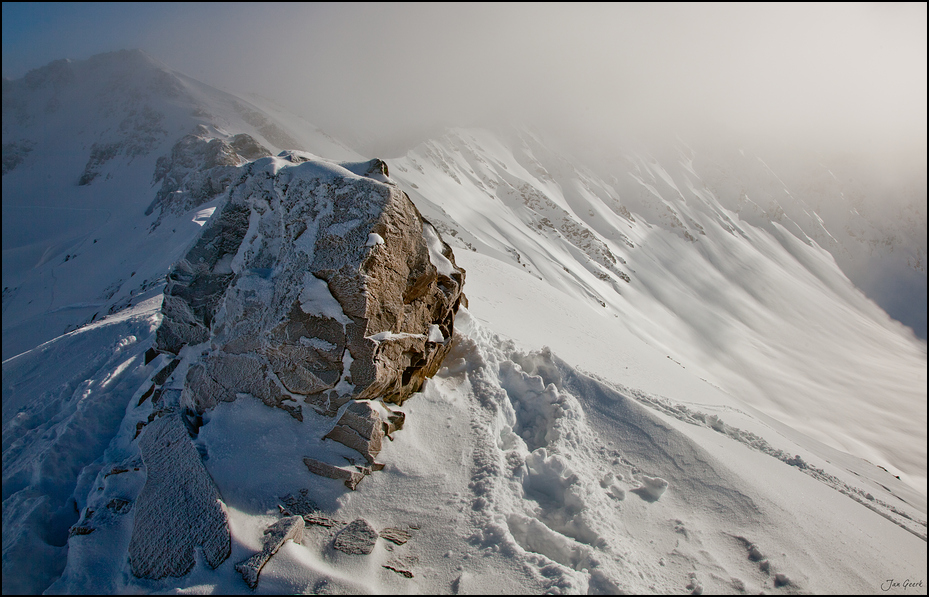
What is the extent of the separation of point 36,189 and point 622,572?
64.0 meters

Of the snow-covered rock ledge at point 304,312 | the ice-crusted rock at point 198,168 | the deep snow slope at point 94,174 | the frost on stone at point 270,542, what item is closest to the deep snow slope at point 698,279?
the snow-covered rock ledge at point 304,312

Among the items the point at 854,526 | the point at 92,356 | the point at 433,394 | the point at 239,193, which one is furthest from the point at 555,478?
the point at 92,356

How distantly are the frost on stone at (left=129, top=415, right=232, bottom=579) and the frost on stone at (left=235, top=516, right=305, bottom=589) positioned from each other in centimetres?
30

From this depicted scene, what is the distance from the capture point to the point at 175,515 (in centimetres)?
403

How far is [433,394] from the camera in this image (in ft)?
19.4

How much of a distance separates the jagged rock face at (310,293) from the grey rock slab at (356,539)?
1411mm

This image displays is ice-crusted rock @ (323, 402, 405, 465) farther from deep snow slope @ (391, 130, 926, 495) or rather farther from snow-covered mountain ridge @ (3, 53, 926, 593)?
deep snow slope @ (391, 130, 926, 495)

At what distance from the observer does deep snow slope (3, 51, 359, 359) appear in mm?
17352

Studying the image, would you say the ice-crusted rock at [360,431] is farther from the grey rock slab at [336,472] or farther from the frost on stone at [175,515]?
the frost on stone at [175,515]

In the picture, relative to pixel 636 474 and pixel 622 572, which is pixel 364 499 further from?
pixel 636 474

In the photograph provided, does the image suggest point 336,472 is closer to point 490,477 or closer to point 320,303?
point 490,477

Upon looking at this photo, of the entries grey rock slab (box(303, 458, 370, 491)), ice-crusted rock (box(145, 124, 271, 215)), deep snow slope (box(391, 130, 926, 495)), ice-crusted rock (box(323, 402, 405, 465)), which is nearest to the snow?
ice-crusted rock (box(323, 402, 405, 465))

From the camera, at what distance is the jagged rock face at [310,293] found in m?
4.99

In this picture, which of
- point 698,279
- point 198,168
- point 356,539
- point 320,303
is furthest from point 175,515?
point 698,279
